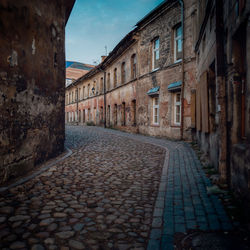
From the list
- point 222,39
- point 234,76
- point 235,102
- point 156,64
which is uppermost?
point 156,64

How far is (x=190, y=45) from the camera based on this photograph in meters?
11.3

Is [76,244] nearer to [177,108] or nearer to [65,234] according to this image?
[65,234]

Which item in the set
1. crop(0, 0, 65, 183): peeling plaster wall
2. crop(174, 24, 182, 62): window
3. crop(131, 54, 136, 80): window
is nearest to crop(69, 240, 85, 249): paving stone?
crop(0, 0, 65, 183): peeling plaster wall

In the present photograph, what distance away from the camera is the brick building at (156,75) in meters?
11.5

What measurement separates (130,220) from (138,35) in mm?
15100

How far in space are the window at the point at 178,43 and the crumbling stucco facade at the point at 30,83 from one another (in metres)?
7.15

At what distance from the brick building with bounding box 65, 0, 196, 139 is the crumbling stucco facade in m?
6.61

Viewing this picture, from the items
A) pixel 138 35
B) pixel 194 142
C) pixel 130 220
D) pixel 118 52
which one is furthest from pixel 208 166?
pixel 118 52

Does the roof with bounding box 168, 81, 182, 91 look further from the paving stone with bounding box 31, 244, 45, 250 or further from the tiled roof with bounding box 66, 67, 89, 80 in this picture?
the tiled roof with bounding box 66, 67, 89, 80

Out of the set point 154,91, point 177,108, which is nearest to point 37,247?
point 177,108

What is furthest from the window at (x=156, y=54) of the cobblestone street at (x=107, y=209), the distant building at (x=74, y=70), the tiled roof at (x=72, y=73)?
the tiled roof at (x=72, y=73)

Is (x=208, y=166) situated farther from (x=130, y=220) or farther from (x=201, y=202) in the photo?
(x=130, y=220)

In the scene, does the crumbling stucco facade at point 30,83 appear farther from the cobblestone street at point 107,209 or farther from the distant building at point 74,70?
the distant building at point 74,70

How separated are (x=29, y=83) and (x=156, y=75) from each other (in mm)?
9895
